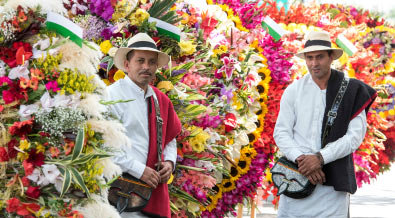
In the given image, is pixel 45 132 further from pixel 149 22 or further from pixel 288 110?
pixel 288 110

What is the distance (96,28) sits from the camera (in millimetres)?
4914

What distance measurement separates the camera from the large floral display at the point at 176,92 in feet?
9.76

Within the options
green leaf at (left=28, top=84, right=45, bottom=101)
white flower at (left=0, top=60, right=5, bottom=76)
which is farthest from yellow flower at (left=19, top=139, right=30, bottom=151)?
white flower at (left=0, top=60, right=5, bottom=76)

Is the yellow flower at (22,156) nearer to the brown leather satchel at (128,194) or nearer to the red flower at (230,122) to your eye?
the brown leather satchel at (128,194)

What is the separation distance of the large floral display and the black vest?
3.01ft

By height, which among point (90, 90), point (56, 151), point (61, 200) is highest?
point (90, 90)

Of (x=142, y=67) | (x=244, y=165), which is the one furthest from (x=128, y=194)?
(x=244, y=165)

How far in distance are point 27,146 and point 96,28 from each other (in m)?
2.12

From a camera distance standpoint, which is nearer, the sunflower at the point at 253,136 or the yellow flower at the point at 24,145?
the yellow flower at the point at 24,145

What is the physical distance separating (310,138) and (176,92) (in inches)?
40.2

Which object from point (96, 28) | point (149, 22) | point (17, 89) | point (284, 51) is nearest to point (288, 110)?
point (149, 22)

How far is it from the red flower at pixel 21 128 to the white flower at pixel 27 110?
0.10ft

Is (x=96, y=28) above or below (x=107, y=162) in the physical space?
above

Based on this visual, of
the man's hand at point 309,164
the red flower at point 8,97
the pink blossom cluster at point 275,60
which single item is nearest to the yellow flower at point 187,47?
the man's hand at point 309,164
